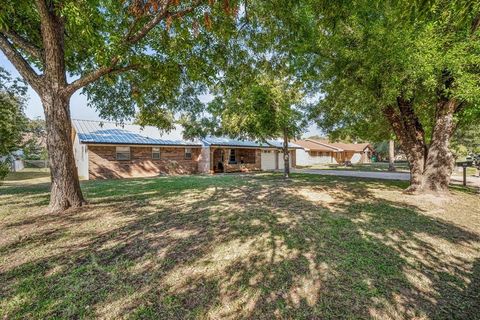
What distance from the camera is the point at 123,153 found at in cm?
1719

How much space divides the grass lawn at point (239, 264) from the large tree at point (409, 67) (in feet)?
10.6

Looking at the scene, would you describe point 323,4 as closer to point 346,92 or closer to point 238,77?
point 238,77

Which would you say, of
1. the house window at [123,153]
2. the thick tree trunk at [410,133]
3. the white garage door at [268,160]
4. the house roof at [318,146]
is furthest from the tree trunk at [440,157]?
the house roof at [318,146]

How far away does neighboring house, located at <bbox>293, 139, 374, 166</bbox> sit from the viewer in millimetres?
37250

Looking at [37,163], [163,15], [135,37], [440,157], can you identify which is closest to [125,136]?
[135,37]

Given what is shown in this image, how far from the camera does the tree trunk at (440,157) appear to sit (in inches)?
322

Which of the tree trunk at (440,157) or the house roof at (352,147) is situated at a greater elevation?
the house roof at (352,147)

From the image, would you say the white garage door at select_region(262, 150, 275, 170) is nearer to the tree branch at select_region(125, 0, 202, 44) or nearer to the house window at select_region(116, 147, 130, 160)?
the house window at select_region(116, 147, 130, 160)

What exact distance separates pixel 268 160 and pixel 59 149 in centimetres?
2201

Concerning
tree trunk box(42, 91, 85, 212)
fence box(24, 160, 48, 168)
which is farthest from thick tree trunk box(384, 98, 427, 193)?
fence box(24, 160, 48, 168)

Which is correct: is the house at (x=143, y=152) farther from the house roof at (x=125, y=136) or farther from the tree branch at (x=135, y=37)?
the tree branch at (x=135, y=37)

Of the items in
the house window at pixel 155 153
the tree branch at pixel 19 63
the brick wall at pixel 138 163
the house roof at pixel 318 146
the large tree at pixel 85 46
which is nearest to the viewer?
the large tree at pixel 85 46

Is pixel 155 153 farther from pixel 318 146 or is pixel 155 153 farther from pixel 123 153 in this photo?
pixel 318 146

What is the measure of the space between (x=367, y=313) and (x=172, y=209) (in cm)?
530
